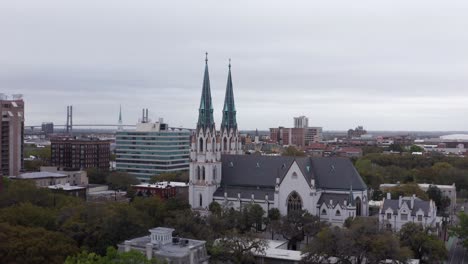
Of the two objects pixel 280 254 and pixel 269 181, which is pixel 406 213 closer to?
pixel 269 181

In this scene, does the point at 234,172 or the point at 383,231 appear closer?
the point at 383,231

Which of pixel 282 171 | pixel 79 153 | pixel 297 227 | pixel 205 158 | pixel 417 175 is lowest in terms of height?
pixel 297 227

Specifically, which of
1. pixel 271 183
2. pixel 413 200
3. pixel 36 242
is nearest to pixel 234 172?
pixel 271 183

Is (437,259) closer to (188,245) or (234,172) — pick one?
(188,245)

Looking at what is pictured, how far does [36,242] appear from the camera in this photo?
49375 mm

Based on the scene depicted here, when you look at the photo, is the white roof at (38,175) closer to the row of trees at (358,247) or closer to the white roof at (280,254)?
the white roof at (280,254)

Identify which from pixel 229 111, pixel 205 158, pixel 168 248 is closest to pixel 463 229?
pixel 205 158

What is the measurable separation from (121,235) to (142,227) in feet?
10.00

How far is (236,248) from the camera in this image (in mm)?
53906

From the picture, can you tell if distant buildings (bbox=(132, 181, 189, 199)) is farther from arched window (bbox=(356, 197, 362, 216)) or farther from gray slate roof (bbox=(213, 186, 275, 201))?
arched window (bbox=(356, 197, 362, 216))

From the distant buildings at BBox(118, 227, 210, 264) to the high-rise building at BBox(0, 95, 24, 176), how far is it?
82.9 metres

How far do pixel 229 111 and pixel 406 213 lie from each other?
36.4 meters

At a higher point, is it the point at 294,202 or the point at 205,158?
the point at 205,158

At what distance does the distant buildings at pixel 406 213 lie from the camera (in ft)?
240
